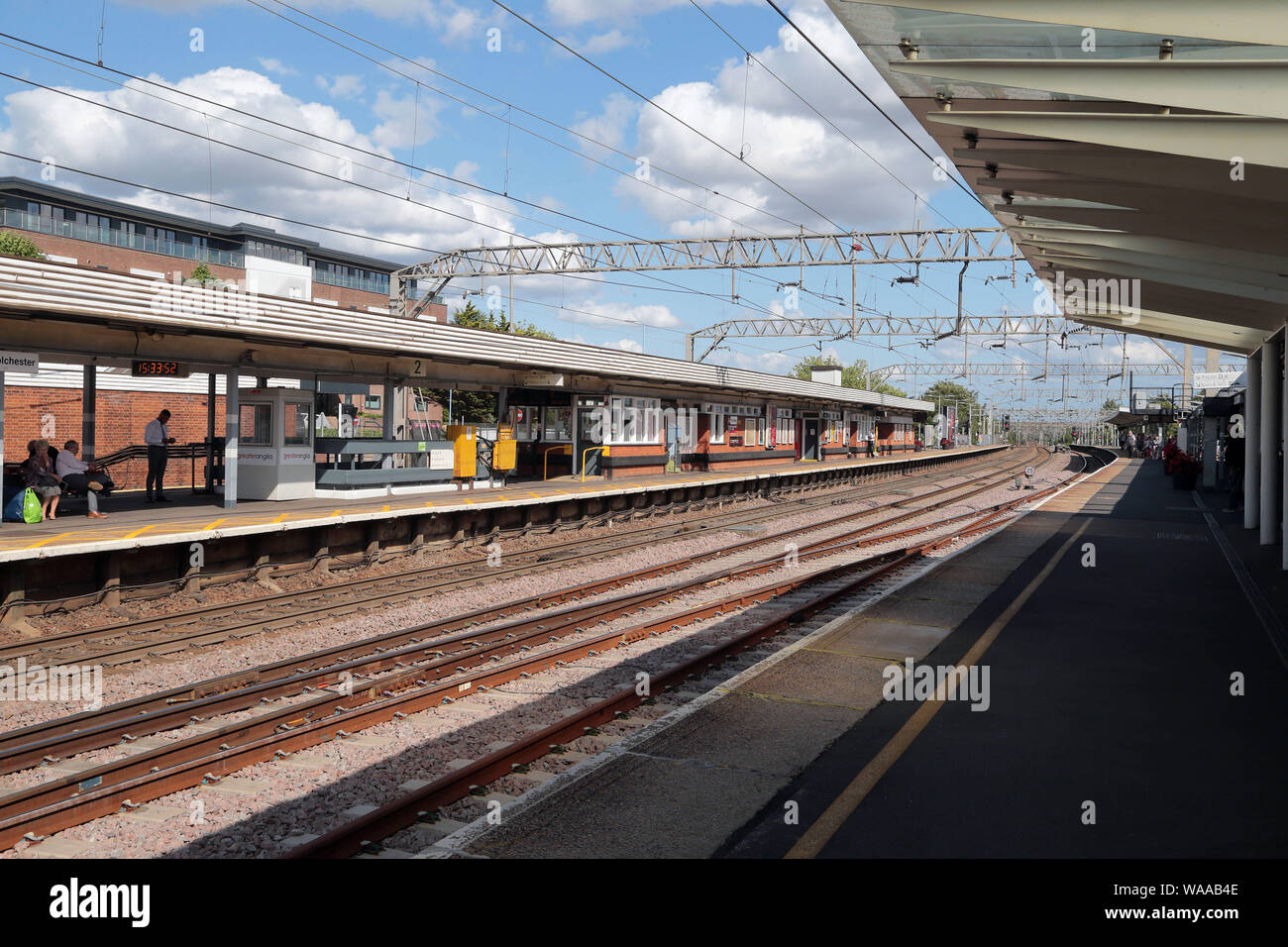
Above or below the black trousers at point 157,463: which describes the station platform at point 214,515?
below

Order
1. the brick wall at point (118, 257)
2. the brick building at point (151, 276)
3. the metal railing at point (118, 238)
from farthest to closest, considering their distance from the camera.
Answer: the brick wall at point (118, 257) → the metal railing at point (118, 238) → the brick building at point (151, 276)

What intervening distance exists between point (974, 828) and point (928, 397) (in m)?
132

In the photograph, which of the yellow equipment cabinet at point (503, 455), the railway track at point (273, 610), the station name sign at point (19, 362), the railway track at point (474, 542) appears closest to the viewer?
the railway track at point (273, 610)

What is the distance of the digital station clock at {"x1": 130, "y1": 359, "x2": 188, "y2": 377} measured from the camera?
1540 centimetres

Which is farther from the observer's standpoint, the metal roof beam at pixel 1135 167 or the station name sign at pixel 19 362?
the station name sign at pixel 19 362

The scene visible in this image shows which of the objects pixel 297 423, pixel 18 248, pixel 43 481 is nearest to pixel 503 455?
pixel 297 423

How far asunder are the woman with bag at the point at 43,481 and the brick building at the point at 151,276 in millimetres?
2825

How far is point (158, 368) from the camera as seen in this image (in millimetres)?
15617

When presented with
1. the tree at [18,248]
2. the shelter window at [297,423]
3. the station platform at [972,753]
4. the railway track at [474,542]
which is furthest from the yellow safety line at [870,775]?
the tree at [18,248]

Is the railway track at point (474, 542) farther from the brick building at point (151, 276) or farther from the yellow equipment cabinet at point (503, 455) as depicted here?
the brick building at point (151, 276)

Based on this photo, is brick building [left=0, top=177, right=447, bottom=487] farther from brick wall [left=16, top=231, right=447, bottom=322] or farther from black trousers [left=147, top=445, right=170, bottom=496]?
black trousers [left=147, top=445, right=170, bottom=496]

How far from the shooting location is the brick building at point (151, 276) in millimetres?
25891

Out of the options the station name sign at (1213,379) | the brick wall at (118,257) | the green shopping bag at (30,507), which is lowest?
the green shopping bag at (30,507)
